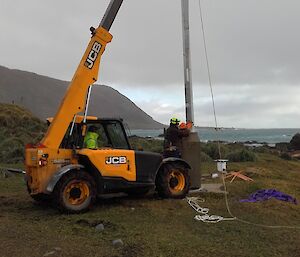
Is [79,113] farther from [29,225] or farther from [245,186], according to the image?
[245,186]

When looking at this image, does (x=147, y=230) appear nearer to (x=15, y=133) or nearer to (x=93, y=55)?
(x=93, y=55)

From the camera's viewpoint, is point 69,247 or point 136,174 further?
point 136,174

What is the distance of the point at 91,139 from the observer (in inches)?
421

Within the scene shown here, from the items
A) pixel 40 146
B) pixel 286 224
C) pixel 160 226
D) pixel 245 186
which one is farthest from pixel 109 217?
pixel 245 186

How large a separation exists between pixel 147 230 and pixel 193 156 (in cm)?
465

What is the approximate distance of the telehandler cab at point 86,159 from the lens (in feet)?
32.4

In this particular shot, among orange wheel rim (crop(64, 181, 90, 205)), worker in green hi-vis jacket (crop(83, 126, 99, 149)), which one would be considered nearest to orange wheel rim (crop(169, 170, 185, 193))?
worker in green hi-vis jacket (crop(83, 126, 99, 149))

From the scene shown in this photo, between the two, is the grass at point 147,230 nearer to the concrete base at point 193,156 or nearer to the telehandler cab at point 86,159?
the telehandler cab at point 86,159

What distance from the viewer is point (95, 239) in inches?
308

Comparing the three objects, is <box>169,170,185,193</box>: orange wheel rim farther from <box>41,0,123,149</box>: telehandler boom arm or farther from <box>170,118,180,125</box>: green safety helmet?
<box>41,0,123,149</box>: telehandler boom arm

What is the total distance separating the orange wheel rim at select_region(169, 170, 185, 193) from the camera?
1180 centimetres

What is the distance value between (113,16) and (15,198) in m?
5.20

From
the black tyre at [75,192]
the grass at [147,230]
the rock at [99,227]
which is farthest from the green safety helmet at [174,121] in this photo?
the rock at [99,227]

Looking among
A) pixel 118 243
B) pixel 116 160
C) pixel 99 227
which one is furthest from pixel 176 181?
pixel 118 243
